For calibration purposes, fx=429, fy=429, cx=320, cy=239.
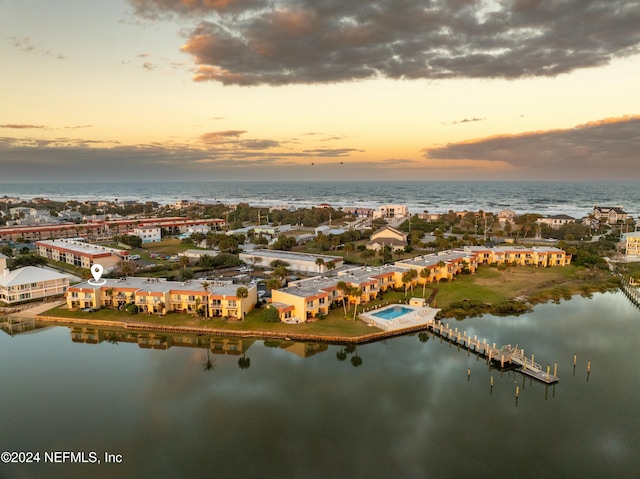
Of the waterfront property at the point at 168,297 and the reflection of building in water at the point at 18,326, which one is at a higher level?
the waterfront property at the point at 168,297

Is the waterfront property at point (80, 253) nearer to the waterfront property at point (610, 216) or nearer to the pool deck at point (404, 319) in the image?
the pool deck at point (404, 319)

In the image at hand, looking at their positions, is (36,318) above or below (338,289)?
below

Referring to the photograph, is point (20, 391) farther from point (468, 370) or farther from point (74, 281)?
point (468, 370)

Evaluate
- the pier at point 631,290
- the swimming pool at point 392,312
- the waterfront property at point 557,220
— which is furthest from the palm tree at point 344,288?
the waterfront property at point 557,220

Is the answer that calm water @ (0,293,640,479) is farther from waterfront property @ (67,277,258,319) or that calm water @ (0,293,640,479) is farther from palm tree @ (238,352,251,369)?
waterfront property @ (67,277,258,319)

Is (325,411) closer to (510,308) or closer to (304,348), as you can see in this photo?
(304,348)

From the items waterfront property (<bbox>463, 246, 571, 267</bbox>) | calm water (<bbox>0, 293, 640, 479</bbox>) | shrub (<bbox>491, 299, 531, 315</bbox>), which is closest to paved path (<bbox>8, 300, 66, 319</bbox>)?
calm water (<bbox>0, 293, 640, 479</bbox>)

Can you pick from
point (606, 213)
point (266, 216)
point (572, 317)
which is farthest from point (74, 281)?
point (606, 213)

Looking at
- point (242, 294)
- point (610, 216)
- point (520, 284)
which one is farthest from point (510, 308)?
point (610, 216)
